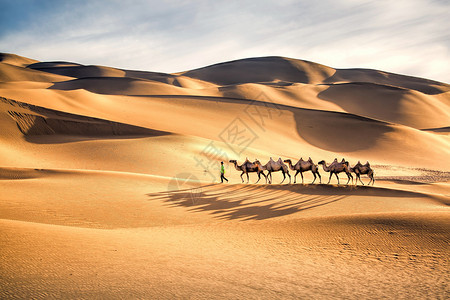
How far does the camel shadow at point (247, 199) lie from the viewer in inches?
460

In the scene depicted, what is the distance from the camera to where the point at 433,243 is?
724 cm

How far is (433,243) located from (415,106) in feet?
244

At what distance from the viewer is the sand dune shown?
5.25m

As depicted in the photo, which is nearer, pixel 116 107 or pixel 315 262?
pixel 315 262

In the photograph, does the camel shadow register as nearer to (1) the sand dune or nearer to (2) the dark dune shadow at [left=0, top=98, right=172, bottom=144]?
(1) the sand dune

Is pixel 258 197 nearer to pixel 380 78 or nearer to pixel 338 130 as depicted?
pixel 338 130


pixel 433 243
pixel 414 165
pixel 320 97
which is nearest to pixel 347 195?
pixel 433 243

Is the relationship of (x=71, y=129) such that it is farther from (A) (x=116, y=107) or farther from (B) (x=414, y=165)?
(B) (x=414, y=165)

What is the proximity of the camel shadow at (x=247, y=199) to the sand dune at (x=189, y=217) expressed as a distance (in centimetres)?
8

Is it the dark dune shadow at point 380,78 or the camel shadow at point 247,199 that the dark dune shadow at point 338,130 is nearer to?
the camel shadow at point 247,199

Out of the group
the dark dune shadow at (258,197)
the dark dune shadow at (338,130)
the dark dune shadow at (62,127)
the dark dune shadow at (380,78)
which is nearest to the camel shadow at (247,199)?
the dark dune shadow at (258,197)

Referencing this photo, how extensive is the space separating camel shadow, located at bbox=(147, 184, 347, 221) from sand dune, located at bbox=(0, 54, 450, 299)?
0.25 feet

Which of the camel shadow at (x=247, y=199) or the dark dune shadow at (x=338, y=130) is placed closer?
the camel shadow at (x=247, y=199)

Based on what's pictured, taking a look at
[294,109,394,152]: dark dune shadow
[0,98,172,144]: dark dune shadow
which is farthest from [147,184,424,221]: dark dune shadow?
[294,109,394,152]: dark dune shadow
